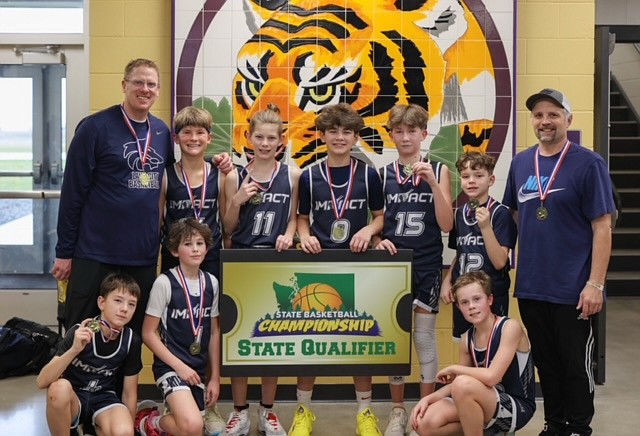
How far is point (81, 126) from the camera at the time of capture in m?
3.62

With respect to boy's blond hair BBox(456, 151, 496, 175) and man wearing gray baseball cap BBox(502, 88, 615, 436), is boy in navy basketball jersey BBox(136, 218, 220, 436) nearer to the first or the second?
boy's blond hair BBox(456, 151, 496, 175)

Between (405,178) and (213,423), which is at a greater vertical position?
(405,178)

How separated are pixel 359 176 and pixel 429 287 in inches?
23.7

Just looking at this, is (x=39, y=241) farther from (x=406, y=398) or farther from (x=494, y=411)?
(x=494, y=411)

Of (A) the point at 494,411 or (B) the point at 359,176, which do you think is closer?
(A) the point at 494,411

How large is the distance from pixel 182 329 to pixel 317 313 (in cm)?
59

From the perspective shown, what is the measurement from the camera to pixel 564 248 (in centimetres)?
346

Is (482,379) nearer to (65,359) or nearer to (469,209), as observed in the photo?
(469,209)

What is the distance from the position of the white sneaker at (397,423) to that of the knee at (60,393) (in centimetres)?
146

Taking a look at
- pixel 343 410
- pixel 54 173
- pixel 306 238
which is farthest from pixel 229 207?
pixel 54 173

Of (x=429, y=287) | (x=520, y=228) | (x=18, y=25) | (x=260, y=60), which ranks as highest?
(x=18, y=25)

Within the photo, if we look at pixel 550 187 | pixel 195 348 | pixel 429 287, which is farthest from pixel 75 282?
pixel 550 187

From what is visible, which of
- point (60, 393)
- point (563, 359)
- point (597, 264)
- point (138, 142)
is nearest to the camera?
point (60, 393)

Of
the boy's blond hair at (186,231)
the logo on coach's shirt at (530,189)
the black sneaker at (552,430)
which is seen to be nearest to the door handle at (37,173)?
the boy's blond hair at (186,231)
